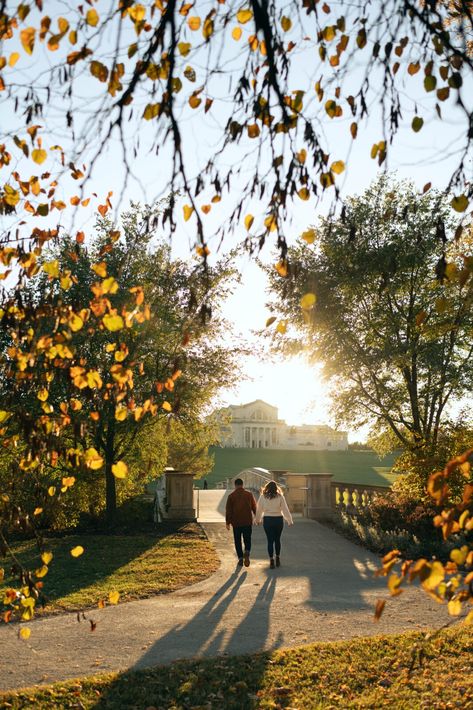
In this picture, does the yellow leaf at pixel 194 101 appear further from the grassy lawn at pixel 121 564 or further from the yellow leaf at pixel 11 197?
the grassy lawn at pixel 121 564

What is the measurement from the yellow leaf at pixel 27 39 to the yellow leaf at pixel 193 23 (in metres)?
0.98

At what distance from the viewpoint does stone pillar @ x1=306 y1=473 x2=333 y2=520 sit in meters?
20.4

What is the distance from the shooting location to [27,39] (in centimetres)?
374

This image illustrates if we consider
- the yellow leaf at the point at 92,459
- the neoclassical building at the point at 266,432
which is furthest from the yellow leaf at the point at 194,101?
the neoclassical building at the point at 266,432

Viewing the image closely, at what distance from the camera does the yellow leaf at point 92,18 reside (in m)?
3.84

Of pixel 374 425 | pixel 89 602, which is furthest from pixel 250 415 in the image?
pixel 89 602

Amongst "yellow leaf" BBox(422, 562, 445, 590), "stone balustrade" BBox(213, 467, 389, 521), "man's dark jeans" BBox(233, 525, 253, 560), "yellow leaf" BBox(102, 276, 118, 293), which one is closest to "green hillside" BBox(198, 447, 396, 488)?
"stone balustrade" BBox(213, 467, 389, 521)

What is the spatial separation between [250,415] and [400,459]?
110 meters

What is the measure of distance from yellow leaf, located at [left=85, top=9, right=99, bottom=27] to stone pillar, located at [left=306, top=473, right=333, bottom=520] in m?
17.7

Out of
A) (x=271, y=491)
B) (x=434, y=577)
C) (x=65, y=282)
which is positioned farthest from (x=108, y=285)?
(x=271, y=491)

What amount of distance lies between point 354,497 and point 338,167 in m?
17.1

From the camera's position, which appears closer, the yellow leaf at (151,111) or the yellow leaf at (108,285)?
the yellow leaf at (108,285)

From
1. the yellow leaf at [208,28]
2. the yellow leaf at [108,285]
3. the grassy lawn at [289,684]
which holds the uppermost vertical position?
the yellow leaf at [208,28]

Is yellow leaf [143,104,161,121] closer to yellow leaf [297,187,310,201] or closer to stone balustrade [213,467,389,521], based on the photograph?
yellow leaf [297,187,310,201]
